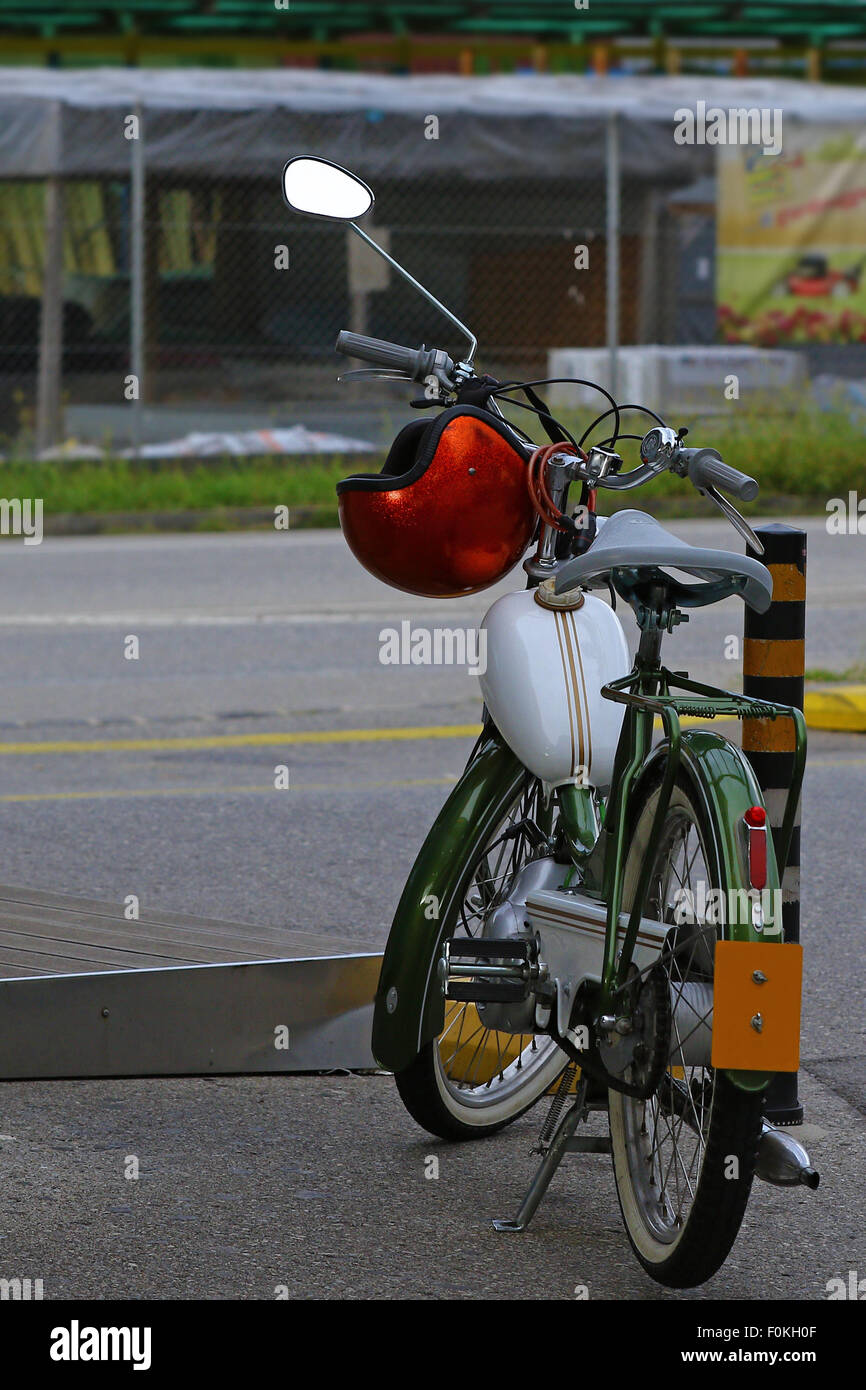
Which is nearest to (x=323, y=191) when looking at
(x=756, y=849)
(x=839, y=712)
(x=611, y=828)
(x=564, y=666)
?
(x=564, y=666)

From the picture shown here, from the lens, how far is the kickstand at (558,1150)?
3574mm

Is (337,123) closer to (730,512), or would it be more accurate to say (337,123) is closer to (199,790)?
(199,790)

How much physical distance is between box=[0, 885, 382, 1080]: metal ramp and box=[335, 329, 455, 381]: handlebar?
128 centimetres

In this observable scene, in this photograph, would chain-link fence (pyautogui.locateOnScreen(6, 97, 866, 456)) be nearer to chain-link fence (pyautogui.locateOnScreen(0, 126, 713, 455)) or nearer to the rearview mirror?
chain-link fence (pyautogui.locateOnScreen(0, 126, 713, 455))

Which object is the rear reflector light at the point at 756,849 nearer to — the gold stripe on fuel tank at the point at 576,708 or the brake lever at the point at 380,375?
the gold stripe on fuel tank at the point at 576,708

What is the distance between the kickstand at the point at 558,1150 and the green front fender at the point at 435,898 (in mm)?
318

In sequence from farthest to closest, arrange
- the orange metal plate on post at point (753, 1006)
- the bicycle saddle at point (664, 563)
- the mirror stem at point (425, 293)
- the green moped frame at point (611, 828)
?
the mirror stem at point (425, 293)
the bicycle saddle at point (664, 563)
the green moped frame at point (611, 828)
the orange metal plate on post at point (753, 1006)

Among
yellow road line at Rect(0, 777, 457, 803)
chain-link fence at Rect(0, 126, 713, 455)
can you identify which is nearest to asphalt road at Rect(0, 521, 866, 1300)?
yellow road line at Rect(0, 777, 457, 803)

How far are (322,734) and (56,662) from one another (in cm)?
213

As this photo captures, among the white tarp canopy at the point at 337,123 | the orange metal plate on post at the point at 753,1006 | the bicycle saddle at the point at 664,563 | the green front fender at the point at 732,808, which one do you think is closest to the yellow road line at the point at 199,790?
the bicycle saddle at the point at 664,563

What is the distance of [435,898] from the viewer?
3.76 metres
